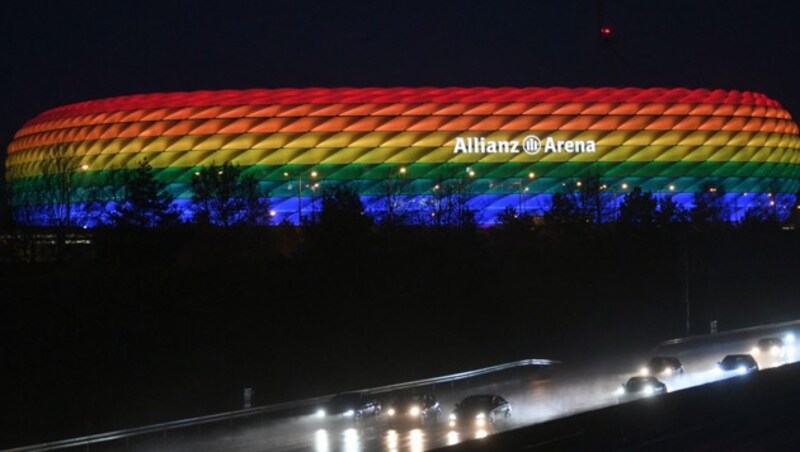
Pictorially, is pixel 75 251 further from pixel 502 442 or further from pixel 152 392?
pixel 502 442

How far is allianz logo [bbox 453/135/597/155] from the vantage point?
90000 mm

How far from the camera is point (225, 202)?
56.6 metres

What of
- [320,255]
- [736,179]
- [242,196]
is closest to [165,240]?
[320,255]

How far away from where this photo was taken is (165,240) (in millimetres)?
47156

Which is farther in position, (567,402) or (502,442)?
(567,402)

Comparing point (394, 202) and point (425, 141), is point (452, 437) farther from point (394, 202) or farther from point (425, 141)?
point (425, 141)

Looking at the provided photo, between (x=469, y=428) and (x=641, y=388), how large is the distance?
6.47 meters

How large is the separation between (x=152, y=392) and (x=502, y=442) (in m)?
18.3

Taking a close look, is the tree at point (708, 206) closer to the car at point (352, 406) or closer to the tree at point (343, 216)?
the tree at point (343, 216)

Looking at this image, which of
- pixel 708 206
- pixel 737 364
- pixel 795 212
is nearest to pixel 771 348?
pixel 737 364

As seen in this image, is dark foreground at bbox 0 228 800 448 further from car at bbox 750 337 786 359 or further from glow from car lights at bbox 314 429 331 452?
glow from car lights at bbox 314 429 331 452

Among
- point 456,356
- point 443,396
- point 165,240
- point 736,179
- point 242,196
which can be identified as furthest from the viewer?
point 736,179

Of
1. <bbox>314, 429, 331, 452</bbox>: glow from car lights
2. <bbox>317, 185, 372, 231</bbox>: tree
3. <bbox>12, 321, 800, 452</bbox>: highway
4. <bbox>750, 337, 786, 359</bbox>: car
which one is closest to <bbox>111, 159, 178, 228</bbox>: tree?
<bbox>317, 185, 372, 231</bbox>: tree

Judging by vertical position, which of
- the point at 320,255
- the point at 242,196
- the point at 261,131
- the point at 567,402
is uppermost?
the point at 261,131
